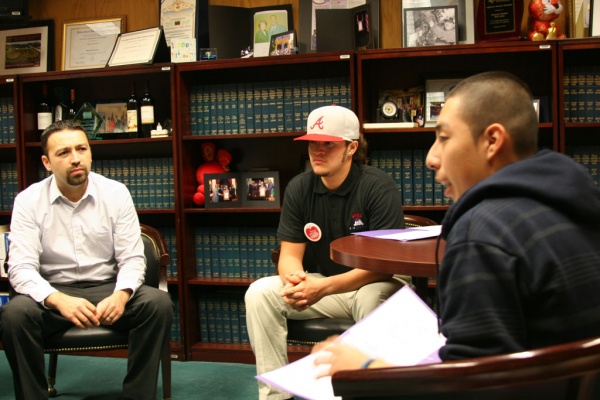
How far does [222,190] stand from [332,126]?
4.23ft

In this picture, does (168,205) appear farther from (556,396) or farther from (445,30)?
(556,396)

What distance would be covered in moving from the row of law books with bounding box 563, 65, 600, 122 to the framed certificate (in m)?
2.24

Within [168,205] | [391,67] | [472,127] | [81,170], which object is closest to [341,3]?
[391,67]

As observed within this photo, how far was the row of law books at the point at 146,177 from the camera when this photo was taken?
363 centimetres

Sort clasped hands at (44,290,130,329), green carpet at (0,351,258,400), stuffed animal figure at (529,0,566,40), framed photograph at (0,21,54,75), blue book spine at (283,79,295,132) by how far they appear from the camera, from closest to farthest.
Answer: clasped hands at (44,290,130,329)
green carpet at (0,351,258,400)
stuffed animal figure at (529,0,566,40)
blue book spine at (283,79,295,132)
framed photograph at (0,21,54,75)

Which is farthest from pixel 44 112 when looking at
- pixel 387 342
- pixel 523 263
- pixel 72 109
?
pixel 523 263

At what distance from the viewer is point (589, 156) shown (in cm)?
323

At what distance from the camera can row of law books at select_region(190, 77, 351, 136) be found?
11.2ft

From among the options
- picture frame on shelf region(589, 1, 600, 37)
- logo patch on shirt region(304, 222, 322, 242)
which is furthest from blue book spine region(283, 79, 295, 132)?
picture frame on shelf region(589, 1, 600, 37)

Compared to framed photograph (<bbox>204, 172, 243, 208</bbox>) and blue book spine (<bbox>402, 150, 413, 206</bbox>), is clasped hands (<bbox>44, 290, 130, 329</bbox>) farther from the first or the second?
blue book spine (<bbox>402, 150, 413, 206</bbox>)

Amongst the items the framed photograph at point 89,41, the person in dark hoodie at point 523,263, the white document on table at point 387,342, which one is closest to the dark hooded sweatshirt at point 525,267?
the person in dark hoodie at point 523,263

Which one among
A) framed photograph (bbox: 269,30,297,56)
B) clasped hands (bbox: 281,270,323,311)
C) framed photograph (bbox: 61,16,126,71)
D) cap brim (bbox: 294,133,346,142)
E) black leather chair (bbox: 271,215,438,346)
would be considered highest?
framed photograph (bbox: 61,16,126,71)

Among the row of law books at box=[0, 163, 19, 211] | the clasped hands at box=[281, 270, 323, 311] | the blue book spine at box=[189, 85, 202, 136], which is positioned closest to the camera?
the clasped hands at box=[281, 270, 323, 311]

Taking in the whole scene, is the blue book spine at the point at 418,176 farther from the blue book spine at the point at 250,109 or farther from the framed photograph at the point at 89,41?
the framed photograph at the point at 89,41
